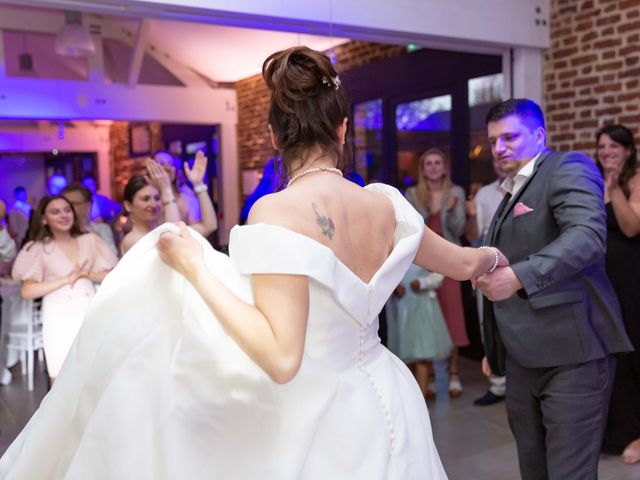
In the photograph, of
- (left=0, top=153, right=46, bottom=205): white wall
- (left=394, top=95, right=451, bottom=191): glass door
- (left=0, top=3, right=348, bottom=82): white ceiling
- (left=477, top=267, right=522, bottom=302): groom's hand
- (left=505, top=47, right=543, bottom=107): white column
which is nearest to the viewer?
(left=477, top=267, right=522, bottom=302): groom's hand

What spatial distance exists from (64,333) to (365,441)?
3095mm

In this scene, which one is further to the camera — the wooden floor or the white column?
the white column

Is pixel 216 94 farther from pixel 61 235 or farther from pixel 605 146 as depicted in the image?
pixel 605 146

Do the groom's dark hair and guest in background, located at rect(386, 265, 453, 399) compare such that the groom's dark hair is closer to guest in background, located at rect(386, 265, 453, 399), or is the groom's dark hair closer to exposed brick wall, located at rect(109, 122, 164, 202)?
guest in background, located at rect(386, 265, 453, 399)

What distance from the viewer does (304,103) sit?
152 centimetres

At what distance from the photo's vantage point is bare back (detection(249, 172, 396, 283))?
1463 millimetres

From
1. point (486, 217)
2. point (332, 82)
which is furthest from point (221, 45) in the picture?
point (332, 82)

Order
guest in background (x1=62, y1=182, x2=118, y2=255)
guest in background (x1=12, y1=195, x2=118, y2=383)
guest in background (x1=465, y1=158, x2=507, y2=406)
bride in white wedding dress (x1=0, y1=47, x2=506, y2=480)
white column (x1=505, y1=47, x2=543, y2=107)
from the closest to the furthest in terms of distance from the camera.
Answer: bride in white wedding dress (x1=0, y1=47, x2=506, y2=480) < guest in background (x1=12, y1=195, x2=118, y2=383) < guest in background (x1=465, y1=158, x2=507, y2=406) < white column (x1=505, y1=47, x2=543, y2=107) < guest in background (x1=62, y1=182, x2=118, y2=255)

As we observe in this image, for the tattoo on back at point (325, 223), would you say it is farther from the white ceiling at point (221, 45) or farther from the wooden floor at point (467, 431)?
the white ceiling at point (221, 45)

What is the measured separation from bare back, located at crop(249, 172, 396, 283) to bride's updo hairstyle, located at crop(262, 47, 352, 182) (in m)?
0.08

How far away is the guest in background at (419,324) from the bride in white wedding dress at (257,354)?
10.2 ft

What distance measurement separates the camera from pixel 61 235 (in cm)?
457

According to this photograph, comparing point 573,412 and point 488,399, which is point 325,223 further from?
point 488,399

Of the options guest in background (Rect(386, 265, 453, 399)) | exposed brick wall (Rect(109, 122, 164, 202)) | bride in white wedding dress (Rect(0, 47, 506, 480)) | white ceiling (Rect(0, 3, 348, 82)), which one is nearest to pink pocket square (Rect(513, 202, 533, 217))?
bride in white wedding dress (Rect(0, 47, 506, 480))
